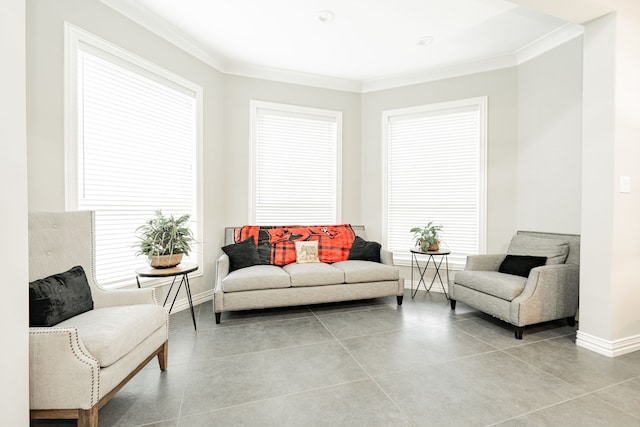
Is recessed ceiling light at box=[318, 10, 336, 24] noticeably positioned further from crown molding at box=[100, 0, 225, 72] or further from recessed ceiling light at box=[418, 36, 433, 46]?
crown molding at box=[100, 0, 225, 72]

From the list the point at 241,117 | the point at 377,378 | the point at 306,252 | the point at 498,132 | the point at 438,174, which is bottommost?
the point at 377,378

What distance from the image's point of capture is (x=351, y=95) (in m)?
4.69

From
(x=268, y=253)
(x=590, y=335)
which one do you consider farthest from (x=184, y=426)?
(x=590, y=335)

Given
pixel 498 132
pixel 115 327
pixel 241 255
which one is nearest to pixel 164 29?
pixel 241 255

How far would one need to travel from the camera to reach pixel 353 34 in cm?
338

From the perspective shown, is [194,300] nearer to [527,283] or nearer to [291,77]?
[291,77]

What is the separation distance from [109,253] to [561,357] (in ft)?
12.7

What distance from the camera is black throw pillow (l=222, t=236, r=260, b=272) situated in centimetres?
352

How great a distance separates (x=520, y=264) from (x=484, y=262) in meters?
0.40

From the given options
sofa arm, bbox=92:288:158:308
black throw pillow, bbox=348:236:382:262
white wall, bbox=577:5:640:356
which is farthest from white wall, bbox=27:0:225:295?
white wall, bbox=577:5:640:356

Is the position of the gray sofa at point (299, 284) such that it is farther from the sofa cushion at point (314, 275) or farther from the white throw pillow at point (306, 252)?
the white throw pillow at point (306, 252)

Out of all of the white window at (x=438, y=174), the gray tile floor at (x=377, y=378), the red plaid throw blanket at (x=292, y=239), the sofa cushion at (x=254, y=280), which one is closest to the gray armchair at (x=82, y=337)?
the gray tile floor at (x=377, y=378)

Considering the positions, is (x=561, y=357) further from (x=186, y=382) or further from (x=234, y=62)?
(x=234, y=62)

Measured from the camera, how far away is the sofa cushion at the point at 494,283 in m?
2.79
